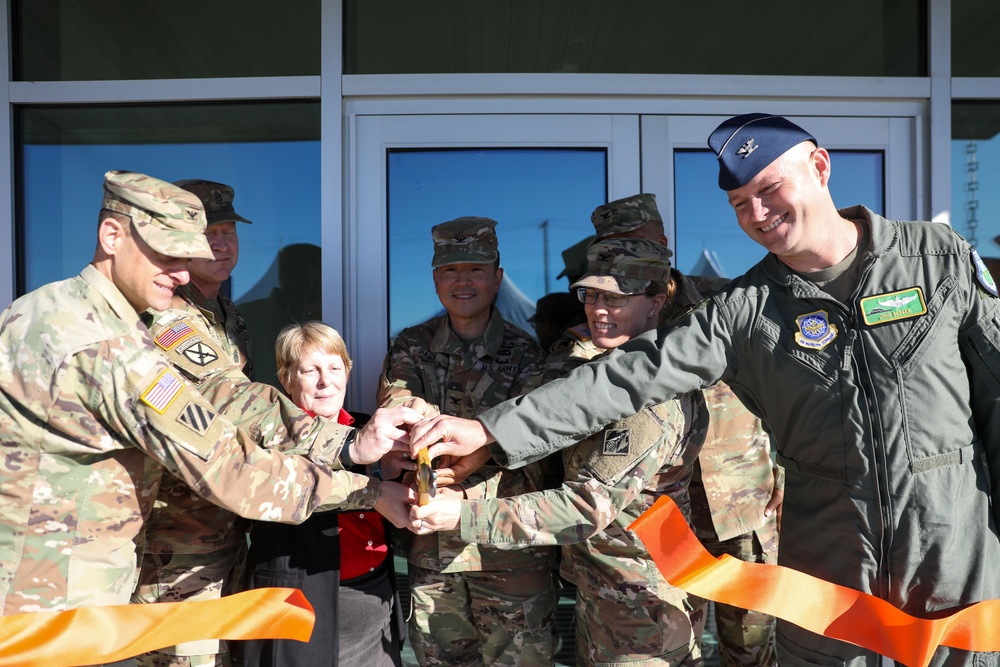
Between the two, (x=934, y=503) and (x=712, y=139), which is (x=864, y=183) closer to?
(x=712, y=139)

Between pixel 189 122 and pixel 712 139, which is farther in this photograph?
pixel 189 122

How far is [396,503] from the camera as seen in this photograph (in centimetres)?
218

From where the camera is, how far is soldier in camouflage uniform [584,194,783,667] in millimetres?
2441

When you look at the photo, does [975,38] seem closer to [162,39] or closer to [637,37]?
[637,37]

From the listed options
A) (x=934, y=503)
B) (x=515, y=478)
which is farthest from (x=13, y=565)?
(x=934, y=503)

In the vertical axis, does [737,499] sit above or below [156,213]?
below

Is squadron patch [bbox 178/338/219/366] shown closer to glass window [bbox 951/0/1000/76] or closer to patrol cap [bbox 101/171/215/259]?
patrol cap [bbox 101/171/215/259]

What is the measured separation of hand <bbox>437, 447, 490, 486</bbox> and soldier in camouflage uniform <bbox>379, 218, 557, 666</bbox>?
7 centimetres

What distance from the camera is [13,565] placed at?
1.67 metres

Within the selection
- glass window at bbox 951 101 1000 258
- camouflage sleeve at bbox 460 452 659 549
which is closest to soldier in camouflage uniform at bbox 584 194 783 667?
camouflage sleeve at bbox 460 452 659 549

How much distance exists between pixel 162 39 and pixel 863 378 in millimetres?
3263

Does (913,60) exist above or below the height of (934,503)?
above

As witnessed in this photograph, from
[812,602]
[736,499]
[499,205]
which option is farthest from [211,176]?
[812,602]

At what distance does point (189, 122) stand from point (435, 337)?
1.63 metres
